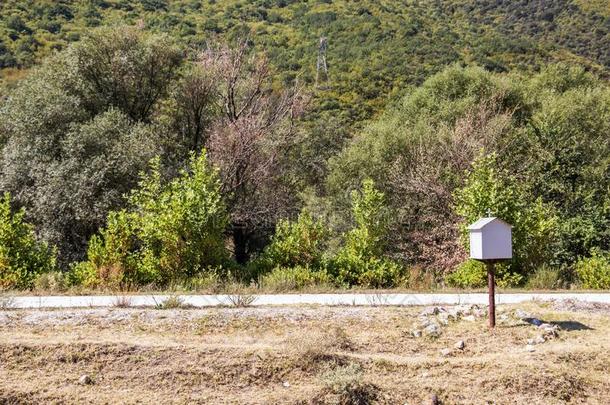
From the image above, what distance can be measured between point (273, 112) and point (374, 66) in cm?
2326

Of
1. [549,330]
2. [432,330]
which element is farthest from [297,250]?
[549,330]

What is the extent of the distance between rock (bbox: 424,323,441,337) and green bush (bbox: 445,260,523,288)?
543 cm

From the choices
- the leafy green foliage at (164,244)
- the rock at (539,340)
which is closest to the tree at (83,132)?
the leafy green foliage at (164,244)

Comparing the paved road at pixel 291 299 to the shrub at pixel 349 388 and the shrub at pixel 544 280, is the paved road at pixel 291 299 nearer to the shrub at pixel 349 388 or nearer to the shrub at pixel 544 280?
the shrub at pixel 544 280

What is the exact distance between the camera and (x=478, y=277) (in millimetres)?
13688

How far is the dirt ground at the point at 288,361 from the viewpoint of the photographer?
643 cm

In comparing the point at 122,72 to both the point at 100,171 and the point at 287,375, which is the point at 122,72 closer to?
the point at 100,171

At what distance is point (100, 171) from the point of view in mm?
18016

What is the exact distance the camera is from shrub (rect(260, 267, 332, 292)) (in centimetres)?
1251

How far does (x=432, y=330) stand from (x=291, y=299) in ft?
10.9

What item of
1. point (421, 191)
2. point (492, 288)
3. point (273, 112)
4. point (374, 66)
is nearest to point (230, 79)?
point (273, 112)

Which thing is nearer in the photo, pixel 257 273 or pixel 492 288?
pixel 492 288

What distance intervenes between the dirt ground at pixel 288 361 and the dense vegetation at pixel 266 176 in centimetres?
431

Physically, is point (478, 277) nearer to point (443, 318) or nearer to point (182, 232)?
point (443, 318)
